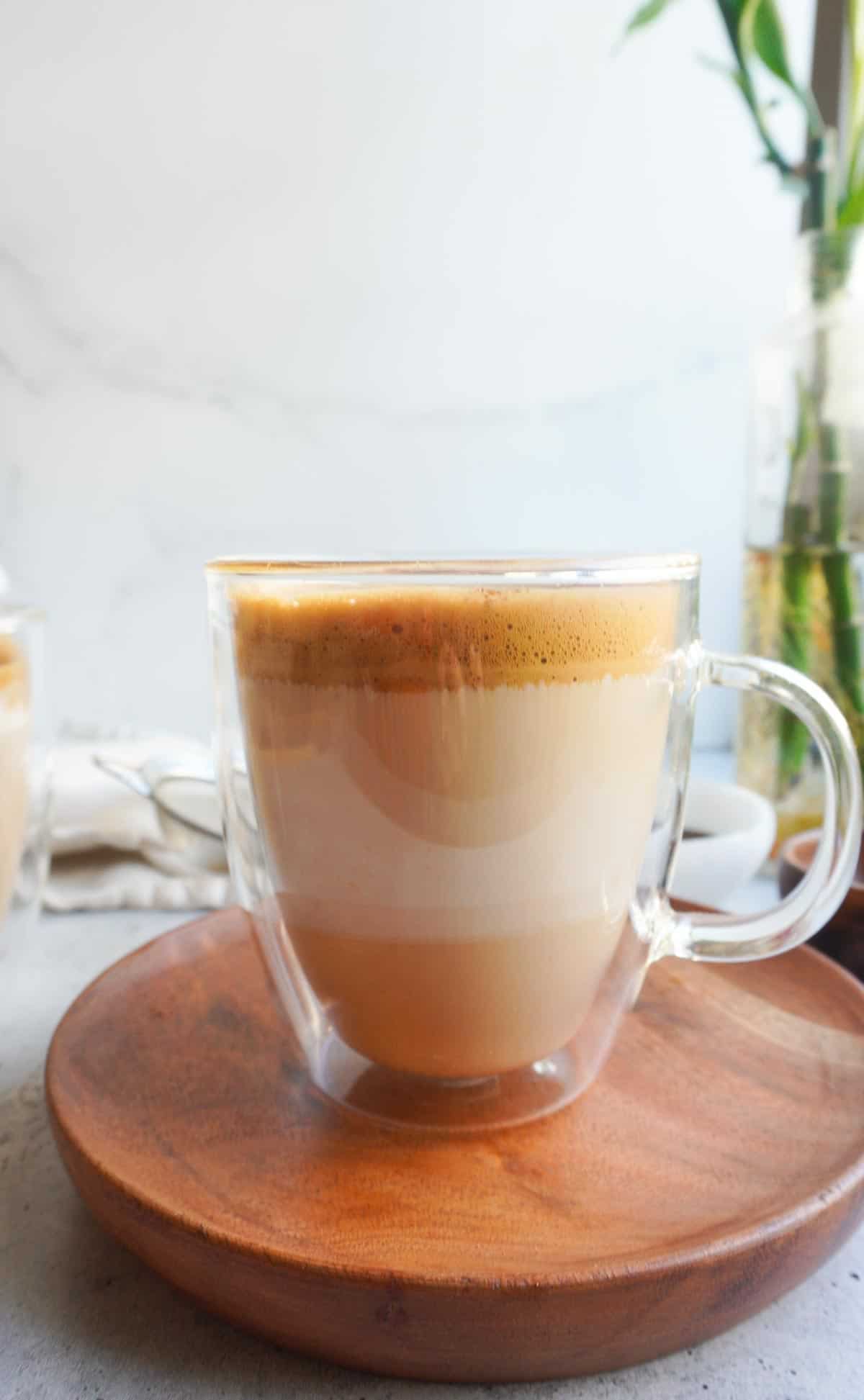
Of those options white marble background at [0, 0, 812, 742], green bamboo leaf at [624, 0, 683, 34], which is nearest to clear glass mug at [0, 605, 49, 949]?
white marble background at [0, 0, 812, 742]

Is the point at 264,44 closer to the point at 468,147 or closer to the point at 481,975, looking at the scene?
the point at 468,147

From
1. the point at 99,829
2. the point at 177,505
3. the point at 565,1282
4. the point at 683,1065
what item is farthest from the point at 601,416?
the point at 565,1282

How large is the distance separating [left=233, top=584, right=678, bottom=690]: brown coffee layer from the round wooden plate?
17cm

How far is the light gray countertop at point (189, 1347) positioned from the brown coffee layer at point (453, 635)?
0.20 metres

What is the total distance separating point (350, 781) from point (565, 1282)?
178 mm

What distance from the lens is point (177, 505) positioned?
1.13 m

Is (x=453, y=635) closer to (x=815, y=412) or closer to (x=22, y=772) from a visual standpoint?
(x=22, y=772)

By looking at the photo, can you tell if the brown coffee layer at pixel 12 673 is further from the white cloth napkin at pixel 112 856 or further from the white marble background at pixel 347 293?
the white marble background at pixel 347 293

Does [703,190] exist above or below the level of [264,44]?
below

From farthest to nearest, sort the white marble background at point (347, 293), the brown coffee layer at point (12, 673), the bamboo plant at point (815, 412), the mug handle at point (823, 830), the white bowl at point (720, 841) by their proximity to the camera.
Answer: the white marble background at point (347, 293), the bamboo plant at point (815, 412), the white bowl at point (720, 841), the brown coffee layer at point (12, 673), the mug handle at point (823, 830)

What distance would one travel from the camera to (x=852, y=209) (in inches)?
33.0

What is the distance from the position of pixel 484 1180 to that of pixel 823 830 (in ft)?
0.62

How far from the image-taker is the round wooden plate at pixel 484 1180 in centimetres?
29

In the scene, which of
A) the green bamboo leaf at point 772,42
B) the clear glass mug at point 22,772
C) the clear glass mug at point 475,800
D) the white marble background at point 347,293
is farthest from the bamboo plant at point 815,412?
the clear glass mug at point 22,772
